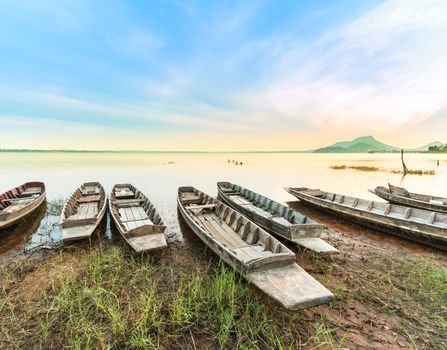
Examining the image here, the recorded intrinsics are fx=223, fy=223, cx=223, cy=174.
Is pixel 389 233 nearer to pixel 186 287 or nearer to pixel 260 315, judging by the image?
pixel 260 315

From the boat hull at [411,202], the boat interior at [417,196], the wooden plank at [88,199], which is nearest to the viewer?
the boat hull at [411,202]

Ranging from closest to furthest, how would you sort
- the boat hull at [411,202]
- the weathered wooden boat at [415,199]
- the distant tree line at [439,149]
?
the boat hull at [411,202], the weathered wooden boat at [415,199], the distant tree line at [439,149]

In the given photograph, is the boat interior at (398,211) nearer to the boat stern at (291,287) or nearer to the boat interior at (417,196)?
the boat interior at (417,196)

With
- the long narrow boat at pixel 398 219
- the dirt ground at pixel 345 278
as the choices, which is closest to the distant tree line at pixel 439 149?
the long narrow boat at pixel 398 219

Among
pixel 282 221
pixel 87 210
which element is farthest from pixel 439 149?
pixel 87 210

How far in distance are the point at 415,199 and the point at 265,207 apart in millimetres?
8116

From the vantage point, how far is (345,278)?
18.0 ft

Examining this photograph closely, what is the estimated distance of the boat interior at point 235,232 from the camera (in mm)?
5453

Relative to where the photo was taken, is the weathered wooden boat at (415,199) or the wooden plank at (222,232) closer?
→ the wooden plank at (222,232)

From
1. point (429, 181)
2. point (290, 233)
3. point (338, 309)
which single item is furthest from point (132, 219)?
point (429, 181)

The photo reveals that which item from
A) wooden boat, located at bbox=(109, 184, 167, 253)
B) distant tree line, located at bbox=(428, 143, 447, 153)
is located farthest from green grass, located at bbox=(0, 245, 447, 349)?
distant tree line, located at bbox=(428, 143, 447, 153)

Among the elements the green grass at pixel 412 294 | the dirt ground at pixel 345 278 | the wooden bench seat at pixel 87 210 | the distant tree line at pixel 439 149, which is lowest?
the dirt ground at pixel 345 278

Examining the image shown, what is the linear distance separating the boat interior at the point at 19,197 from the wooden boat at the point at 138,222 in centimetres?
380

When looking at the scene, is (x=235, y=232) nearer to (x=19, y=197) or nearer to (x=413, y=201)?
(x=413, y=201)
